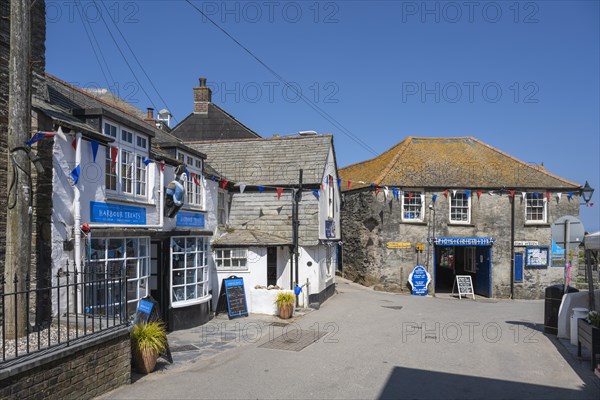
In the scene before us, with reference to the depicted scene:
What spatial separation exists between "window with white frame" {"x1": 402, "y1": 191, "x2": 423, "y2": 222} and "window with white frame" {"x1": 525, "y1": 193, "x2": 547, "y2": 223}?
5199 millimetres

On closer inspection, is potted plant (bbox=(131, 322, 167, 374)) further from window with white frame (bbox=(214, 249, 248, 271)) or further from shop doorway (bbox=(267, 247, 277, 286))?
shop doorway (bbox=(267, 247, 277, 286))

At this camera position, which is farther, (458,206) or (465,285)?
(458,206)

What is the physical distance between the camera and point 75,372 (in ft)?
23.7

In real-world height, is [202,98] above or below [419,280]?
above

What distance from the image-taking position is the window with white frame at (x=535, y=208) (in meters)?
Result: 24.3

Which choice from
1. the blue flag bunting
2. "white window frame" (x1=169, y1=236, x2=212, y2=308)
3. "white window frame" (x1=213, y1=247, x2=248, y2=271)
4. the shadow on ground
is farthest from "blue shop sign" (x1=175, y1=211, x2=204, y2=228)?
the shadow on ground

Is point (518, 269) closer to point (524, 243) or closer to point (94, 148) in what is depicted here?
point (524, 243)

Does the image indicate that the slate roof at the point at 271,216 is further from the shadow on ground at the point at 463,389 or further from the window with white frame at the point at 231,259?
the shadow on ground at the point at 463,389

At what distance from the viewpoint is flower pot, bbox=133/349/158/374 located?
9.10m

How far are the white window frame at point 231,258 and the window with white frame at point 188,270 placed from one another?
1.52 metres

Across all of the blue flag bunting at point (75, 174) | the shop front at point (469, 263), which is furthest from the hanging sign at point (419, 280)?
the blue flag bunting at point (75, 174)

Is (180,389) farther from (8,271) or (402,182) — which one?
(402,182)

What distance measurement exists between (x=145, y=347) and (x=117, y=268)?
2.57 metres

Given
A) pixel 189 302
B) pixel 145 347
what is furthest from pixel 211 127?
pixel 145 347
